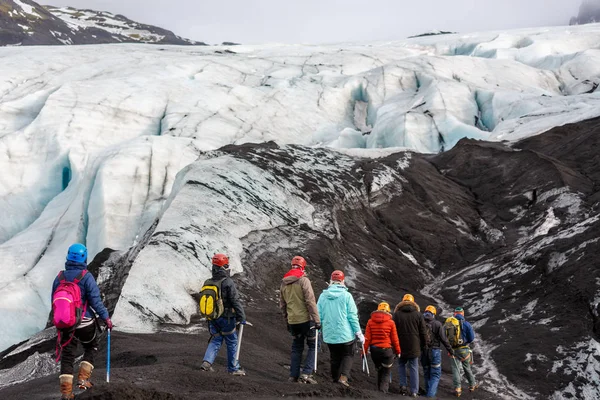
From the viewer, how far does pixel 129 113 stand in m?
40.5

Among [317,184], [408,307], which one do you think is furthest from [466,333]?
[317,184]

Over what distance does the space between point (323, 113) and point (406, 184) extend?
67.3 ft

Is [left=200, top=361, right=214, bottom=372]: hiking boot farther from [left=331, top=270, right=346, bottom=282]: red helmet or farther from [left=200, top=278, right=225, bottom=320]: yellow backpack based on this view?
[left=331, top=270, right=346, bottom=282]: red helmet

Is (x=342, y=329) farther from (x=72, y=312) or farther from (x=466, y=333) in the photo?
(x=466, y=333)

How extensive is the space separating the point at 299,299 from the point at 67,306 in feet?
10.5

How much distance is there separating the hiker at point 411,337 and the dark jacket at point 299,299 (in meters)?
1.94

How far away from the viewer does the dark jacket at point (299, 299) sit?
8.58m

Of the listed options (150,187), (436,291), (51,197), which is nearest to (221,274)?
(436,291)

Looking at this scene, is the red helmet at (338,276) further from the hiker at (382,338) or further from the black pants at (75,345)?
the black pants at (75,345)

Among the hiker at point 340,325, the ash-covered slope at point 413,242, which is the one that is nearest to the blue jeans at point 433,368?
the hiker at point 340,325

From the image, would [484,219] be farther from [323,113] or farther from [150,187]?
[323,113]

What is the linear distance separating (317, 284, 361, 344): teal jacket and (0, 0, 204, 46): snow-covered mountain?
122147 millimetres

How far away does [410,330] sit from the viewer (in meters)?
9.84

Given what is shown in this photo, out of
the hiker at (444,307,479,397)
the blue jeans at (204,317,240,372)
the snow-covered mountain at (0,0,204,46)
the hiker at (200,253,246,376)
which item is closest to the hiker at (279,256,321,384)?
the hiker at (200,253,246,376)
